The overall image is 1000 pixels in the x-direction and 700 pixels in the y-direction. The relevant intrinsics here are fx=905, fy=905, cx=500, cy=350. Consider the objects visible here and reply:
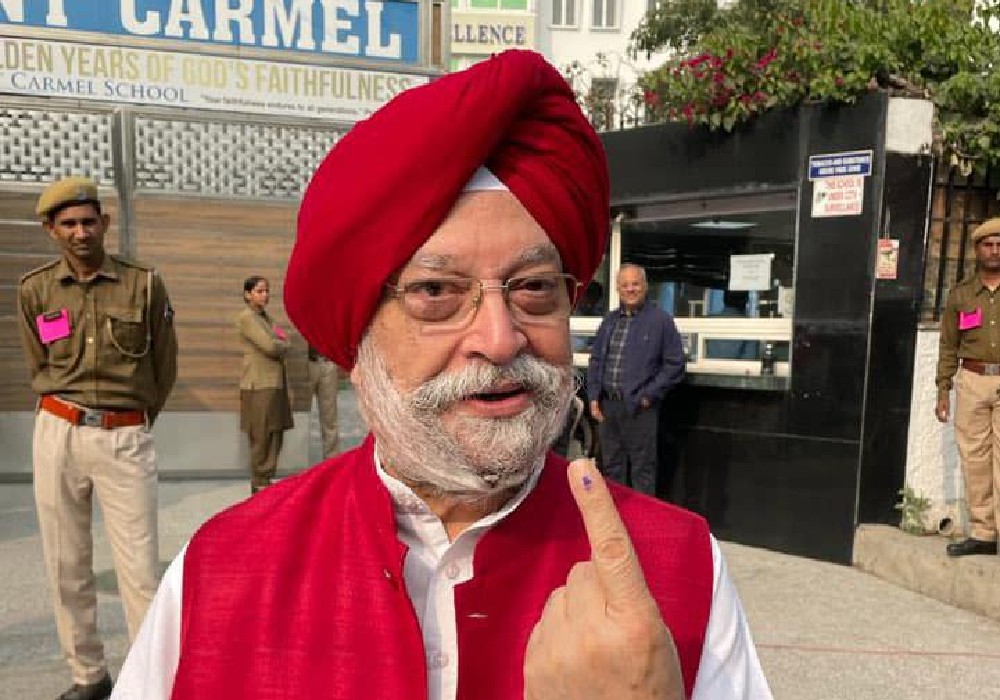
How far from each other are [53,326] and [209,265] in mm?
4737

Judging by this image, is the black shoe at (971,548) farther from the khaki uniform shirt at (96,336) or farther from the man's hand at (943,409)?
the khaki uniform shirt at (96,336)

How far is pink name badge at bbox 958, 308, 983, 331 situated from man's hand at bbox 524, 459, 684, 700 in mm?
4982

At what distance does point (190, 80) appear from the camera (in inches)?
307

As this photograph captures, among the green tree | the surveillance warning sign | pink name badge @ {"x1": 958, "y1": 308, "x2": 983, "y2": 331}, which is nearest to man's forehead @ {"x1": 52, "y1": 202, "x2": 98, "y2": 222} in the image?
the green tree

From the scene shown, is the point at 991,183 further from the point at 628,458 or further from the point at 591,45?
the point at 591,45

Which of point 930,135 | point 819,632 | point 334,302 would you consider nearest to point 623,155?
point 930,135

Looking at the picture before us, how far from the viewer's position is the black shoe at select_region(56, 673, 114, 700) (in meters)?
3.72

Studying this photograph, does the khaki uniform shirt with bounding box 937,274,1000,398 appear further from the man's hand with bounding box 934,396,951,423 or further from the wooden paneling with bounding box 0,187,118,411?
the wooden paneling with bounding box 0,187,118,411

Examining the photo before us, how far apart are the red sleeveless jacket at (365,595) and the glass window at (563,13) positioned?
38.4m

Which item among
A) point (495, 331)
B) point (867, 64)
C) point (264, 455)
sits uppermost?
point (867, 64)

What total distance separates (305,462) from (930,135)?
19.9 feet

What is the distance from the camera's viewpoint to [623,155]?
730 cm

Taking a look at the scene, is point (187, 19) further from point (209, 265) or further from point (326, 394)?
point (326, 394)

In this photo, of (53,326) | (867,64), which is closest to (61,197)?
(53,326)
